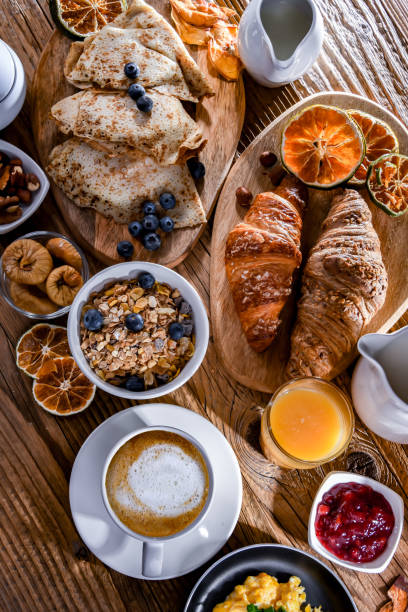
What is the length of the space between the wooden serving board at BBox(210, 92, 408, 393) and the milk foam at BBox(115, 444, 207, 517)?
1.15 ft

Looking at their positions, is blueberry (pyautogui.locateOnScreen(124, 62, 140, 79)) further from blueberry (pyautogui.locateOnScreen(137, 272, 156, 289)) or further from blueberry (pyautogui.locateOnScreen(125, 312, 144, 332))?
blueberry (pyautogui.locateOnScreen(125, 312, 144, 332))

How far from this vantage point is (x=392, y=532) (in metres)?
1.73

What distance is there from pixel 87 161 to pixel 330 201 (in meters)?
0.84

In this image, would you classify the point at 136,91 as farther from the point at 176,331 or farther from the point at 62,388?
the point at 62,388

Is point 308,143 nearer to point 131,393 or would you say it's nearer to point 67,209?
point 67,209

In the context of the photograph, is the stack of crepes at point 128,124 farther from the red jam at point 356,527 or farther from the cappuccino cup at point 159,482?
the red jam at point 356,527

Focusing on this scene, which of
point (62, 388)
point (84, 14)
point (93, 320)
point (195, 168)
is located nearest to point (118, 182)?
point (195, 168)

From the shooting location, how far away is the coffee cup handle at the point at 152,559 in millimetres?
1524

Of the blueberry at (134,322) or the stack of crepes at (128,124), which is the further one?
the stack of crepes at (128,124)

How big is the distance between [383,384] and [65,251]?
109 centimetres

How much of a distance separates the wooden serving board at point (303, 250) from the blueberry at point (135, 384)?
30 cm

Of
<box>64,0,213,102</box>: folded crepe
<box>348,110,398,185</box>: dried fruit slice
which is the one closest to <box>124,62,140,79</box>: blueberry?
<box>64,0,213,102</box>: folded crepe

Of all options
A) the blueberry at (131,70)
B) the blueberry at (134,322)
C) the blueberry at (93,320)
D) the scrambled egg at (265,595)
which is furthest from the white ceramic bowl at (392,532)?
the blueberry at (131,70)

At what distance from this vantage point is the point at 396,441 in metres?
1.83
